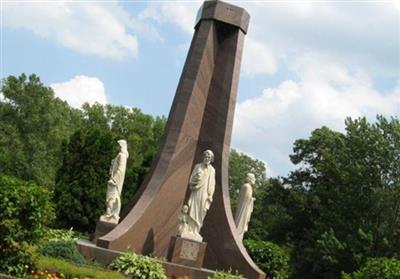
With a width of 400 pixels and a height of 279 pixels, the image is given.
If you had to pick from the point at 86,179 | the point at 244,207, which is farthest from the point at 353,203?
the point at 244,207

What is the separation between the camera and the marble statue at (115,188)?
50.4ft

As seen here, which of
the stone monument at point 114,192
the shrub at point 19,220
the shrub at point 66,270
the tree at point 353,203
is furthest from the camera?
the tree at point 353,203

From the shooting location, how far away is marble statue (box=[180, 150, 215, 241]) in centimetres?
1420

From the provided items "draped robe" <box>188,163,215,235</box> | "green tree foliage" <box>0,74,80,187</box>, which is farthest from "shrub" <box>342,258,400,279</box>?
"green tree foliage" <box>0,74,80,187</box>

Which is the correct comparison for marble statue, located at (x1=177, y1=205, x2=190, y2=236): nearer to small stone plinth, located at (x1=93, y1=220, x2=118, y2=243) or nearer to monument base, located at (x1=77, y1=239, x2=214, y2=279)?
monument base, located at (x1=77, y1=239, x2=214, y2=279)

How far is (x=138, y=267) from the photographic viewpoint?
39.6 ft

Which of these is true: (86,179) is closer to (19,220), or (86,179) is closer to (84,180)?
(84,180)

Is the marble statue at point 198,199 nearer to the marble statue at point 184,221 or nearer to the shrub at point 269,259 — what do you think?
the marble statue at point 184,221

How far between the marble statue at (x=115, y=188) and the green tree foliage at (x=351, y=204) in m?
16.5

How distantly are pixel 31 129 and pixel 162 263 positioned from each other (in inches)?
1063

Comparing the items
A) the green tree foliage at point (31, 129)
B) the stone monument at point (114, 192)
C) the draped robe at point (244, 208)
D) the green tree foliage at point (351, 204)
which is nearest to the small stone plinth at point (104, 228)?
the stone monument at point (114, 192)

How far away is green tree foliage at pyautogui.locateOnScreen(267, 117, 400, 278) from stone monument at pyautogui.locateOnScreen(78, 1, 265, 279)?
49.4ft

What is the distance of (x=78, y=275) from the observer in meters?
9.75

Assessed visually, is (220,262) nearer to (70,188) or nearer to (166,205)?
(166,205)
